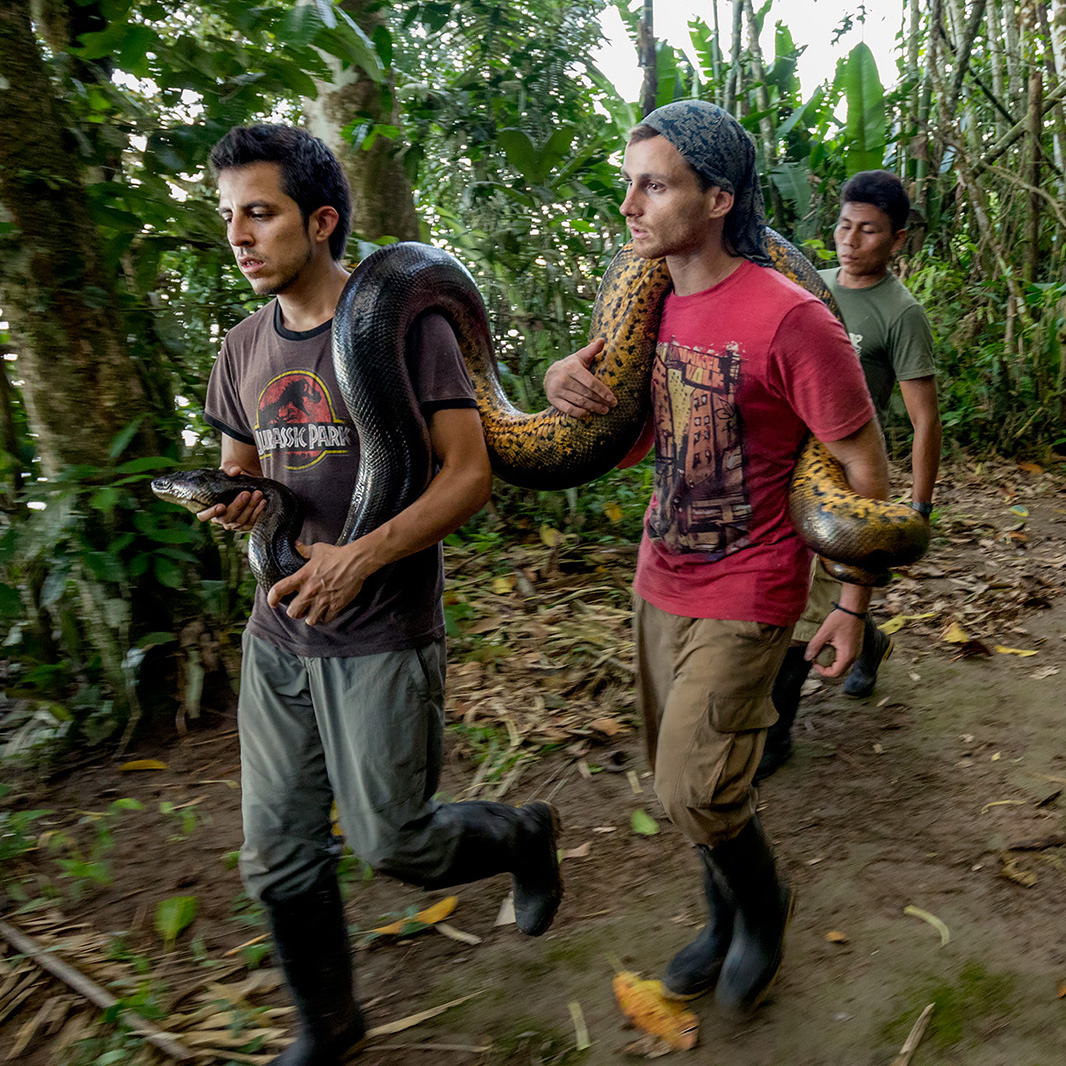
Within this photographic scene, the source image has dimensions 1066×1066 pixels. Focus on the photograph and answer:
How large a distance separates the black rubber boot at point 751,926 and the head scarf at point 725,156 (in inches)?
53.2

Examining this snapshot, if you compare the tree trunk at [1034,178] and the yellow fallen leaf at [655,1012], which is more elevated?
the tree trunk at [1034,178]

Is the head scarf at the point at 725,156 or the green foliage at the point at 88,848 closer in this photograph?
the head scarf at the point at 725,156

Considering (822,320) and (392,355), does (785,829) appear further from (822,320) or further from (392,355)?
(392,355)

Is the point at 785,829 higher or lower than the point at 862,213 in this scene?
lower

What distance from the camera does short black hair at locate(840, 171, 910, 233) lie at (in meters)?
3.53

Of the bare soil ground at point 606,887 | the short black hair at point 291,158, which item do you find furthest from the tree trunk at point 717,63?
the short black hair at point 291,158

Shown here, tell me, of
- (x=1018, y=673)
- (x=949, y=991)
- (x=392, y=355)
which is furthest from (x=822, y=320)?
(x=1018, y=673)

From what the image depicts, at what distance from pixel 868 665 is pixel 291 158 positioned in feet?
10.1

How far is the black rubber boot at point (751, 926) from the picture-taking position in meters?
2.17

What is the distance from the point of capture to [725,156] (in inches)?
81.5

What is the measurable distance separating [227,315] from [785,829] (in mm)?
2926

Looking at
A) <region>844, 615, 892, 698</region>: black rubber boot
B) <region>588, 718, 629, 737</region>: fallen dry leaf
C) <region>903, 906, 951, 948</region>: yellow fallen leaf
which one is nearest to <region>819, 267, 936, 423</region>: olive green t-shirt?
<region>844, 615, 892, 698</region>: black rubber boot

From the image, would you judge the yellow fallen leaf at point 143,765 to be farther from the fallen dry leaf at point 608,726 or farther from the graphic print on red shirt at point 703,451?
the graphic print on red shirt at point 703,451

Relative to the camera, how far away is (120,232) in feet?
10.8
